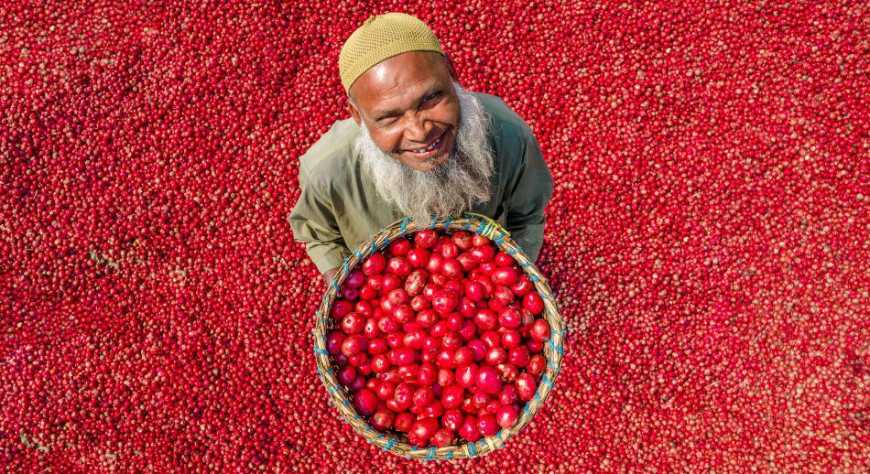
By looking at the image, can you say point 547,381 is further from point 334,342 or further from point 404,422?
point 334,342

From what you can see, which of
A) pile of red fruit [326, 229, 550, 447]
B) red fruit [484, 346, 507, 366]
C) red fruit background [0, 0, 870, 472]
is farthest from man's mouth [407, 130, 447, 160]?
red fruit background [0, 0, 870, 472]

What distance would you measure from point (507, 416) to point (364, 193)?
4.31 ft

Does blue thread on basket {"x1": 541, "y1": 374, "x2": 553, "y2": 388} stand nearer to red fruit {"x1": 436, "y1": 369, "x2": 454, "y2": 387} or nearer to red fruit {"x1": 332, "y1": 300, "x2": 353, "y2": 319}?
red fruit {"x1": 436, "y1": 369, "x2": 454, "y2": 387}

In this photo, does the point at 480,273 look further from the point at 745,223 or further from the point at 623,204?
the point at 745,223

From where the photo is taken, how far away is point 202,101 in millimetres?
3852

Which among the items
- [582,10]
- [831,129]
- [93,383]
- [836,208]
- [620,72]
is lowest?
[836,208]

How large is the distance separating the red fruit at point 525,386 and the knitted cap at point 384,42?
1560 mm

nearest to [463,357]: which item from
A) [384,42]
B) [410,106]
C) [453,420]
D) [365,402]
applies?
[453,420]

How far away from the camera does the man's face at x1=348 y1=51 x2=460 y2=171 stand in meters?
1.92

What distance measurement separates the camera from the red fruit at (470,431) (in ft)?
8.35

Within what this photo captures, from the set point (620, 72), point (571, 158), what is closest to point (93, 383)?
point (571, 158)

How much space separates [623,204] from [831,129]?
147cm

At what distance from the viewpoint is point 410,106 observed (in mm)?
1958

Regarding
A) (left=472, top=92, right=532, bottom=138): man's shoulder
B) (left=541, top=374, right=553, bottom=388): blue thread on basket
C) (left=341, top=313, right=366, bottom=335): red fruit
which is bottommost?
(left=541, top=374, right=553, bottom=388): blue thread on basket
